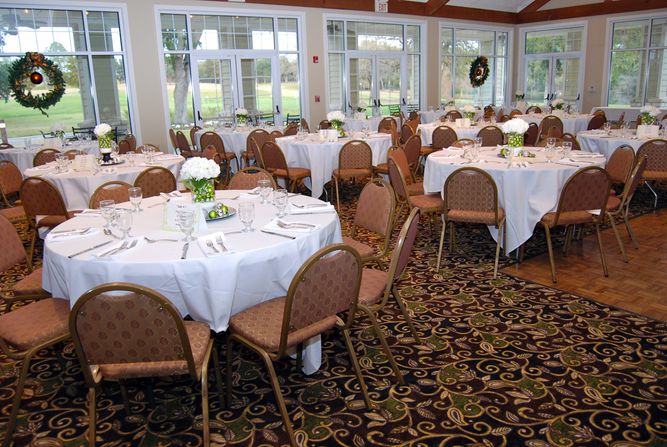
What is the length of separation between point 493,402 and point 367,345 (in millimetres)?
921

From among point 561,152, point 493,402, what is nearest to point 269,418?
point 493,402

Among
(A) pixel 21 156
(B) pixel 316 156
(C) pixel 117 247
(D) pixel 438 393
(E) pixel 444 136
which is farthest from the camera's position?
(E) pixel 444 136

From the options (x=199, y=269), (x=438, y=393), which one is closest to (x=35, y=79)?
(x=199, y=269)

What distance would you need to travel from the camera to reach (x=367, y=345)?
3.47 meters

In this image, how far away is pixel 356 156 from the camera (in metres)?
6.93

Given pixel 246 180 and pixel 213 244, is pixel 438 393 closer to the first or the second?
pixel 213 244

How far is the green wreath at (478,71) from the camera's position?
15.9 meters

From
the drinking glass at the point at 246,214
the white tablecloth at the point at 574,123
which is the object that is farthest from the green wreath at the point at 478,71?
the drinking glass at the point at 246,214

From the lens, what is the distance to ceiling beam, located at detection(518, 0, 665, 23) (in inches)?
546

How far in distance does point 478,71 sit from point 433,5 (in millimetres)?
2730

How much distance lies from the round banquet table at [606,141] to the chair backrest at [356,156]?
3.01 metres

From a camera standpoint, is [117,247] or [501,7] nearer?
[117,247]

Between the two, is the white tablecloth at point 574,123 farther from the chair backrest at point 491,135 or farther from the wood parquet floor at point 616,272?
the wood parquet floor at point 616,272

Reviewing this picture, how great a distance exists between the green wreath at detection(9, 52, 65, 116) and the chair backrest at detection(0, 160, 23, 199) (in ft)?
14.2
